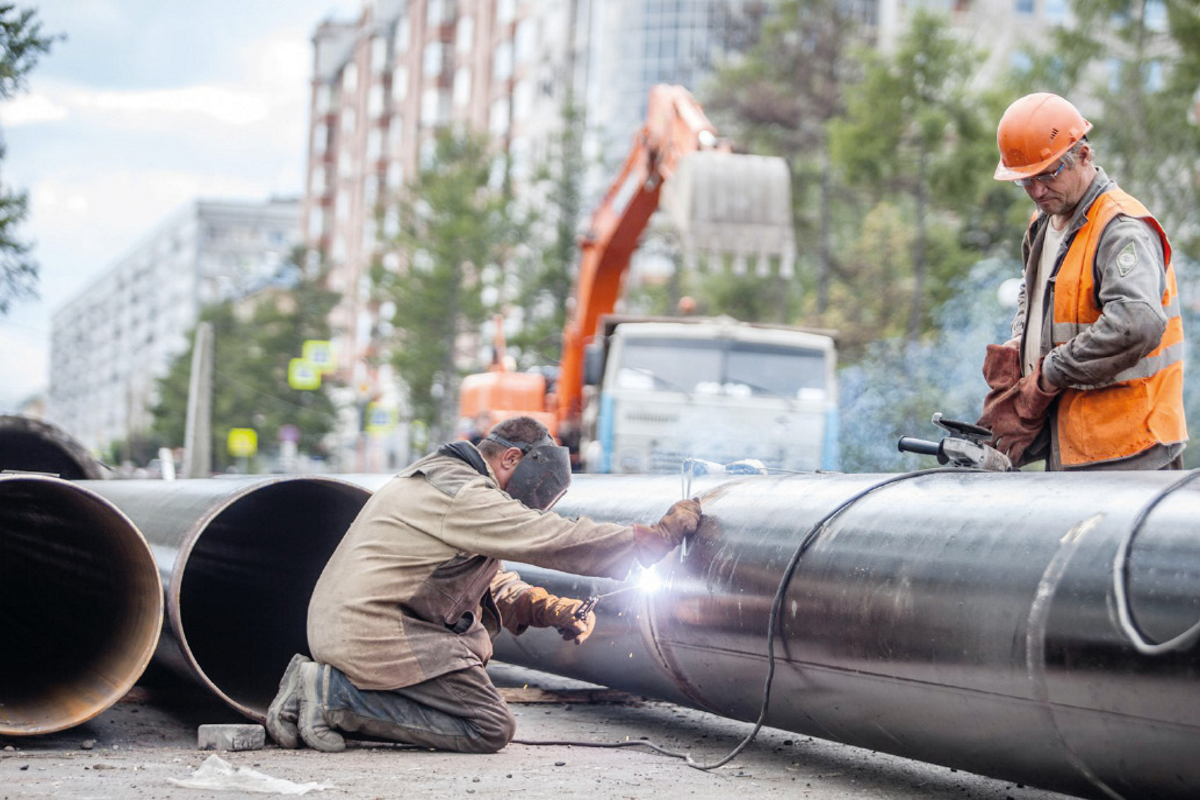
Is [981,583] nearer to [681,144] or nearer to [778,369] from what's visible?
[778,369]

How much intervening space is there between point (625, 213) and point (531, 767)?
40.3 ft

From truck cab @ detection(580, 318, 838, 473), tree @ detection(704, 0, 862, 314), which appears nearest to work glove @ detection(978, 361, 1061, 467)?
truck cab @ detection(580, 318, 838, 473)

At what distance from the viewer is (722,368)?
45.9 feet

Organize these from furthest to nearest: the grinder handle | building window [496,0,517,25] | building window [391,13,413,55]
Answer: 1. building window [391,13,413,55]
2. building window [496,0,517,25]
3. the grinder handle

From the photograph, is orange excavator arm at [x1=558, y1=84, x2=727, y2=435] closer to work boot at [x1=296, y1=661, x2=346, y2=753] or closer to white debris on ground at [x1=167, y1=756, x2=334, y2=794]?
work boot at [x1=296, y1=661, x2=346, y2=753]

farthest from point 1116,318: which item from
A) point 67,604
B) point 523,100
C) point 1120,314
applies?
point 523,100

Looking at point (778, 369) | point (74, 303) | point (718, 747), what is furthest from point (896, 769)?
point (74, 303)

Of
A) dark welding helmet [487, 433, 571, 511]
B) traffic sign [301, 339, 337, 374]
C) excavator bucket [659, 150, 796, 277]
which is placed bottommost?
dark welding helmet [487, 433, 571, 511]

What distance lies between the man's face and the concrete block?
11.3 ft

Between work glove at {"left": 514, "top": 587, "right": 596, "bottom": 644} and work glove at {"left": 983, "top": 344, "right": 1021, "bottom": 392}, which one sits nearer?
work glove at {"left": 983, "top": 344, "right": 1021, "bottom": 392}

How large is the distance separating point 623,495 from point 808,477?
4.15ft

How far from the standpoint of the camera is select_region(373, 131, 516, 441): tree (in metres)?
36.7

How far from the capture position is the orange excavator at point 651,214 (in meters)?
14.2

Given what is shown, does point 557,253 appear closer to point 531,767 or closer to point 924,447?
point 924,447
